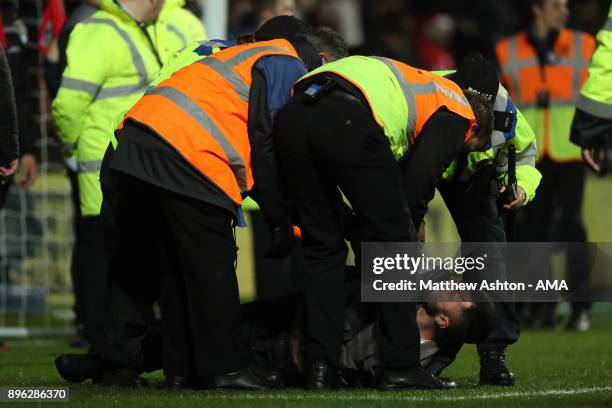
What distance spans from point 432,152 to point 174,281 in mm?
1301

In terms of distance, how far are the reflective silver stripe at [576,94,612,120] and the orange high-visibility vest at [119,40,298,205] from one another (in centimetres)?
243

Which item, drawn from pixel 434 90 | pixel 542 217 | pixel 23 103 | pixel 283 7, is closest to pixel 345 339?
pixel 434 90

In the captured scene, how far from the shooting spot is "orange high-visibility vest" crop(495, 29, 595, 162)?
10688mm

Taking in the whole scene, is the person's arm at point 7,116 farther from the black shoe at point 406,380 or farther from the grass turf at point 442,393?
the black shoe at point 406,380

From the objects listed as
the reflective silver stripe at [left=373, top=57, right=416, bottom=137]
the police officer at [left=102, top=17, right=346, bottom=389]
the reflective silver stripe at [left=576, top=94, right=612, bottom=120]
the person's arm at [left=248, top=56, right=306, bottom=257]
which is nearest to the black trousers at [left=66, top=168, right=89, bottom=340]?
the police officer at [left=102, top=17, right=346, bottom=389]

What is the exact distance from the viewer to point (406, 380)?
20.0 feet

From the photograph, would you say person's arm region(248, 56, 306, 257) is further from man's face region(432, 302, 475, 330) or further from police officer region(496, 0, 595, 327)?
police officer region(496, 0, 595, 327)

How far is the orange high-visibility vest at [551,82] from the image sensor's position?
1069 centimetres

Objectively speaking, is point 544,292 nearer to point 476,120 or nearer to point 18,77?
point 476,120

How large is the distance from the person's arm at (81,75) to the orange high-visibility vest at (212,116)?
2.06 m

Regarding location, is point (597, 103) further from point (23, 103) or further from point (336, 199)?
point (23, 103)

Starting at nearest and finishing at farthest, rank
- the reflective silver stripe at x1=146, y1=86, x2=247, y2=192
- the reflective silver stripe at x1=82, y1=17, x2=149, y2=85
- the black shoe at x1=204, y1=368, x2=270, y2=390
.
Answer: the reflective silver stripe at x1=146, y1=86, x2=247, y2=192
the black shoe at x1=204, y1=368, x2=270, y2=390
the reflective silver stripe at x1=82, y1=17, x2=149, y2=85

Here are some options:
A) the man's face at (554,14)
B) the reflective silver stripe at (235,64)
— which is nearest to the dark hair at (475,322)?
the reflective silver stripe at (235,64)

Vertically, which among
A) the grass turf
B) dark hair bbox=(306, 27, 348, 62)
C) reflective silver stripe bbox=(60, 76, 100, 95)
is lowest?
the grass turf
